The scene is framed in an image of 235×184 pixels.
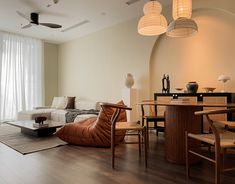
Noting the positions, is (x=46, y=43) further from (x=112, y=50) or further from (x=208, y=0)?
(x=208, y=0)

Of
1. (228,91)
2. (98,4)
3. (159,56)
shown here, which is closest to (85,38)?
(98,4)

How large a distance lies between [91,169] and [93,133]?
1.03 metres

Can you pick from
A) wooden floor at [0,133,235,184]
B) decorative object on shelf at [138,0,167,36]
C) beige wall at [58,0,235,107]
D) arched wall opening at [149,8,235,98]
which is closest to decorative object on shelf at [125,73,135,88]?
beige wall at [58,0,235,107]

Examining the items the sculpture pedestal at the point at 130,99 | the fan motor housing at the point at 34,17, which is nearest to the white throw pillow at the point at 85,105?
the sculpture pedestal at the point at 130,99

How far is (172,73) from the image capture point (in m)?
4.98

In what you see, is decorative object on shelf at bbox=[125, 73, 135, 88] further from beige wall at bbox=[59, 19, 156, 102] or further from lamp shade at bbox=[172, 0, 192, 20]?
lamp shade at bbox=[172, 0, 192, 20]

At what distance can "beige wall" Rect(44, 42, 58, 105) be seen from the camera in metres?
8.02

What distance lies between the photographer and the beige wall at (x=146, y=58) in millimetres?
4180

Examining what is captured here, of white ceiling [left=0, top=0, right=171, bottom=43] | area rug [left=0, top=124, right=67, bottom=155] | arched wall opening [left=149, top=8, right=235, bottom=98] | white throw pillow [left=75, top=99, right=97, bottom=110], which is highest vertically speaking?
white ceiling [left=0, top=0, right=171, bottom=43]

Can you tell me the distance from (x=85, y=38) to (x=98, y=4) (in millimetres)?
2578

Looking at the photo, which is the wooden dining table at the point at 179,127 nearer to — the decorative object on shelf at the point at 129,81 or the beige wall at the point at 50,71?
the decorative object on shelf at the point at 129,81

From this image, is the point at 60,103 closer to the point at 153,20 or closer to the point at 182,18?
the point at 153,20

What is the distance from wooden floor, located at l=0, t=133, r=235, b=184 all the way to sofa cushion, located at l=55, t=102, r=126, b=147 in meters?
0.20

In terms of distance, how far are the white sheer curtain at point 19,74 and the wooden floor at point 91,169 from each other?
384 cm
